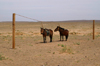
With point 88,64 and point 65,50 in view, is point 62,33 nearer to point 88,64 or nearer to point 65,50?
point 65,50

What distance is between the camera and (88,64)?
7863 mm

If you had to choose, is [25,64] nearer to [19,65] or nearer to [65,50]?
[19,65]

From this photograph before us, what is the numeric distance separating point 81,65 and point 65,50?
3429 mm

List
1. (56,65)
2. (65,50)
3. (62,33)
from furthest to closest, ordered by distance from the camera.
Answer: (62,33)
(65,50)
(56,65)

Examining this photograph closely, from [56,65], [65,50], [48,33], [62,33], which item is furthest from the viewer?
[62,33]

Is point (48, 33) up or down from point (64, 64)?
up

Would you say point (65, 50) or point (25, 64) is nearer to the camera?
point (25, 64)

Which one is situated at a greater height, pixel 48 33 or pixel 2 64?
pixel 48 33

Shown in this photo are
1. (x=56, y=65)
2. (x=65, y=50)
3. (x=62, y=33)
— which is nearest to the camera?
(x=56, y=65)

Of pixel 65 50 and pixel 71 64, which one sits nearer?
pixel 71 64

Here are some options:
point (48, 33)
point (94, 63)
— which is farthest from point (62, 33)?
point (94, 63)

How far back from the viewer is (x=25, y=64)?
7902 mm

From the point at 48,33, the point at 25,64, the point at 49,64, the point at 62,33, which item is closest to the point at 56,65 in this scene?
the point at 49,64

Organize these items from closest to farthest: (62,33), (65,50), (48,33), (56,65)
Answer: (56,65)
(65,50)
(48,33)
(62,33)
